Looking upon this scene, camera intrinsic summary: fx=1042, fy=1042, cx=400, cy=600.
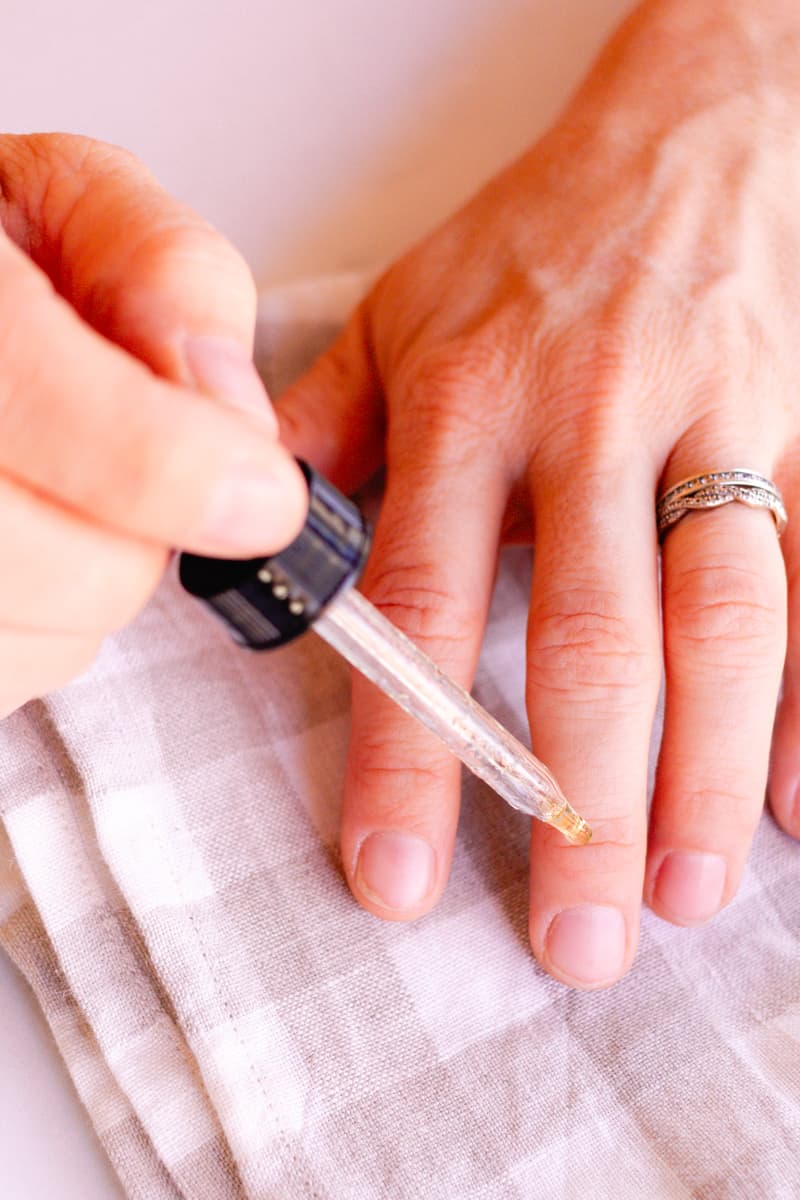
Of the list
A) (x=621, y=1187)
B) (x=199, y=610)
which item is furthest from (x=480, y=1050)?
(x=199, y=610)

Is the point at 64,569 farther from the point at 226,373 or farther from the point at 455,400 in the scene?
the point at 455,400

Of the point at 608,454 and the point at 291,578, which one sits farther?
the point at 608,454

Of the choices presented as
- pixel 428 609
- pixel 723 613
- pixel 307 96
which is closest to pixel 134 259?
pixel 428 609

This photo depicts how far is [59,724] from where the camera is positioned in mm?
560

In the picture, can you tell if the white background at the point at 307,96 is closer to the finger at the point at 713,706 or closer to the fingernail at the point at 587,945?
the finger at the point at 713,706

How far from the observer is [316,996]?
51 cm

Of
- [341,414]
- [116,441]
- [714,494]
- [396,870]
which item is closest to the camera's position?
[116,441]

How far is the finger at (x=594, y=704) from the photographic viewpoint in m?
0.55

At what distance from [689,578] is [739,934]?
205mm

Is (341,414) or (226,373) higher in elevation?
(226,373)

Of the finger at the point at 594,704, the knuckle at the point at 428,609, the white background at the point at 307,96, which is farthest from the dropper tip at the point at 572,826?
the white background at the point at 307,96

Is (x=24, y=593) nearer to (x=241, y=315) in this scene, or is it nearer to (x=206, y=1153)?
(x=241, y=315)

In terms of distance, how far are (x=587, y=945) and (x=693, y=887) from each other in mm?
76

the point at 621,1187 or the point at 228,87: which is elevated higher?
the point at 228,87
